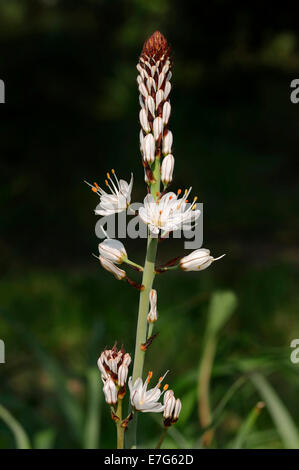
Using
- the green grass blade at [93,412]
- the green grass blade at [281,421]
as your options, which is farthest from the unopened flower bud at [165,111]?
the green grass blade at [93,412]

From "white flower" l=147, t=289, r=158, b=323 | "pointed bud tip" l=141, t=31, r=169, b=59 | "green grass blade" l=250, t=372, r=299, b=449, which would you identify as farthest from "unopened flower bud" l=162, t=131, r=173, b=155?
"green grass blade" l=250, t=372, r=299, b=449

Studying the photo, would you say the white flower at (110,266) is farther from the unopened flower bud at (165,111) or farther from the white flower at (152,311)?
the unopened flower bud at (165,111)

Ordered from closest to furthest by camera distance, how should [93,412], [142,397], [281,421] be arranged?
[142,397]
[281,421]
[93,412]

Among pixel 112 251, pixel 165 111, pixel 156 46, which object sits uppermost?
pixel 156 46

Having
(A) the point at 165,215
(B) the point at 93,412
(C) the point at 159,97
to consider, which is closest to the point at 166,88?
(C) the point at 159,97

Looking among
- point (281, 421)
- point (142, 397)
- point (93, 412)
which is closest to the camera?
point (142, 397)

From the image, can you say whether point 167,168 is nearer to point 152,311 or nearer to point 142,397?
point 152,311

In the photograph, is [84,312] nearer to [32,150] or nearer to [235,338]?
[235,338]
